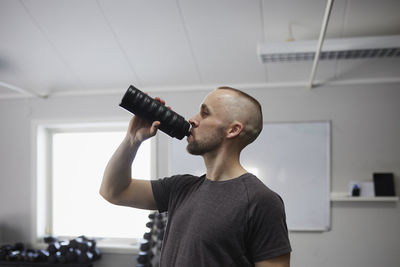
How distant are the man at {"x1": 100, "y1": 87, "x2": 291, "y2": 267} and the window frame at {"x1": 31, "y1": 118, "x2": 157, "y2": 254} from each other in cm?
225

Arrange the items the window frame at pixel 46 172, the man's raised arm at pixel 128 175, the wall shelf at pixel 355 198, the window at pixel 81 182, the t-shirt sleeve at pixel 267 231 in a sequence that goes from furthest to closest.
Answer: the window at pixel 81 182, the window frame at pixel 46 172, the wall shelf at pixel 355 198, the man's raised arm at pixel 128 175, the t-shirt sleeve at pixel 267 231

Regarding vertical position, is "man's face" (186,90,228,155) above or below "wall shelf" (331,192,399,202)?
above

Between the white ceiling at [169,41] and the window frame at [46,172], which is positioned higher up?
the white ceiling at [169,41]

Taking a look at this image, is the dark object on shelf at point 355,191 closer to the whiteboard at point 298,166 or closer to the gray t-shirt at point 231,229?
the whiteboard at point 298,166

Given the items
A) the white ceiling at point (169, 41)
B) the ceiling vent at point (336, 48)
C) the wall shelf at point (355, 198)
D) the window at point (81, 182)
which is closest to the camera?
the ceiling vent at point (336, 48)

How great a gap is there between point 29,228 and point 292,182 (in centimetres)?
260

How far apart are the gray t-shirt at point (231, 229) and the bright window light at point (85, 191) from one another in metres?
2.77

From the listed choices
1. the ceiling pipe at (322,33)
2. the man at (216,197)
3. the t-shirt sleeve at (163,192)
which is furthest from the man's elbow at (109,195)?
the ceiling pipe at (322,33)

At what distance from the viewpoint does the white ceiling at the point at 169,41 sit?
258 centimetres

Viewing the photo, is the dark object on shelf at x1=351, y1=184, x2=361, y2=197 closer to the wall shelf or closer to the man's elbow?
the wall shelf

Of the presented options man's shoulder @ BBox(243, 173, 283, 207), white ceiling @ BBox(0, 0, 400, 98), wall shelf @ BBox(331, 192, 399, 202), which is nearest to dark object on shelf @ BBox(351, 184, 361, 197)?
wall shelf @ BBox(331, 192, 399, 202)

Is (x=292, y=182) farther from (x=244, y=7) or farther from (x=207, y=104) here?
(x=207, y=104)

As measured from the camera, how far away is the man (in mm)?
995

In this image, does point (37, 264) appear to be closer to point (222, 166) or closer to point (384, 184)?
point (222, 166)
